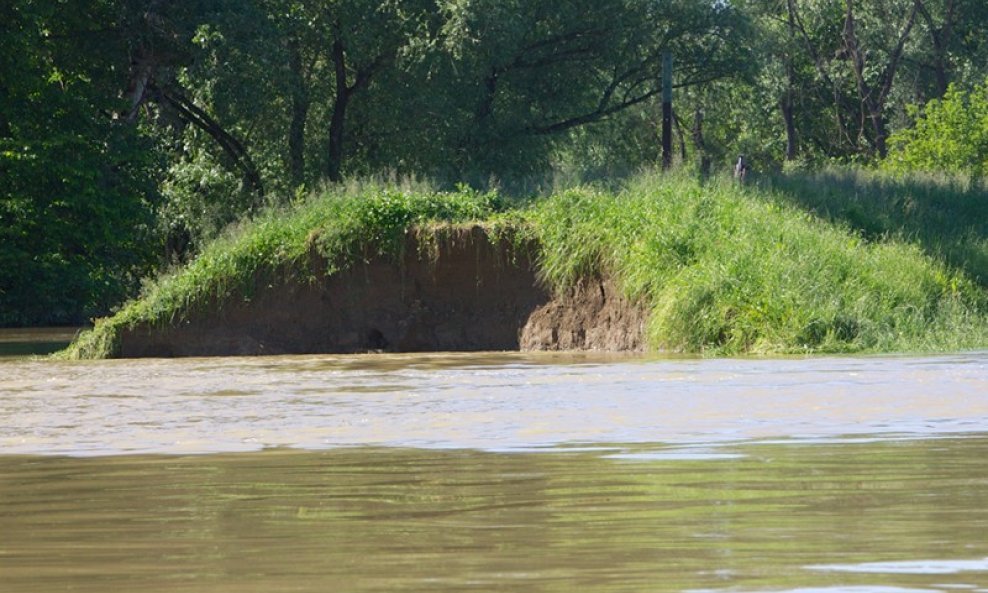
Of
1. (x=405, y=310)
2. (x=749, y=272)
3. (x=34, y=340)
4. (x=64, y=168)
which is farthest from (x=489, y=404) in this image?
(x=64, y=168)

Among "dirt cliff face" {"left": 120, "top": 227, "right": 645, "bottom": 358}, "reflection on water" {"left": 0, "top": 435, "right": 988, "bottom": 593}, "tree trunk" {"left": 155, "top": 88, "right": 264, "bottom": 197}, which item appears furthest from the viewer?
"tree trunk" {"left": 155, "top": 88, "right": 264, "bottom": 197}

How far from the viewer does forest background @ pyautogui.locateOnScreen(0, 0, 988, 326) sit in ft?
112

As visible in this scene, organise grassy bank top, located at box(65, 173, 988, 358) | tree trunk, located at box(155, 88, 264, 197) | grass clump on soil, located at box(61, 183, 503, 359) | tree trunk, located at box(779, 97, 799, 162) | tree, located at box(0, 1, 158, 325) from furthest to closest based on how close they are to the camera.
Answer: tree trunk, located at box(779, 97, 799, 162), tree trunk, located at box(155, 88, 264, 197), tree, located at box(0, 1, 158, 325), grass clump on soil, located at box(61, 183, 503, 359), grassy bank top, located at box(65, 173, 988, 358)

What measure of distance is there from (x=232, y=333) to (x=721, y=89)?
1065 inches

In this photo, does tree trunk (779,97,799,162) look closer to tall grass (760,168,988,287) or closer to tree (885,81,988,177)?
tree (885,81,988,177)

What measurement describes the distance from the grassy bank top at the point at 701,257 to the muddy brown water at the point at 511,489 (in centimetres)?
661

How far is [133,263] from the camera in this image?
37688 millimetres

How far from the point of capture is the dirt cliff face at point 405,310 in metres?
23.5

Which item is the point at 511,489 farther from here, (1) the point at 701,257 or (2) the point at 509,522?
(1) the point at 701,257

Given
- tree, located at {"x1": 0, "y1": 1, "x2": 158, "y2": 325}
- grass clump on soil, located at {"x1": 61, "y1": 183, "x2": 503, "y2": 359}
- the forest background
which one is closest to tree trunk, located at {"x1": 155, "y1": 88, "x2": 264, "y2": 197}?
the forest background

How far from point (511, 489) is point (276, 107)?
33.0 metres

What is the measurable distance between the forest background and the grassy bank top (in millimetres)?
2921

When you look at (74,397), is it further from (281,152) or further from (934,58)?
(934,58)

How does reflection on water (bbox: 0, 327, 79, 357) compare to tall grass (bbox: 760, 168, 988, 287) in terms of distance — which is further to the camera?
tall grass (bbox: 760, 168, 988, 287)
